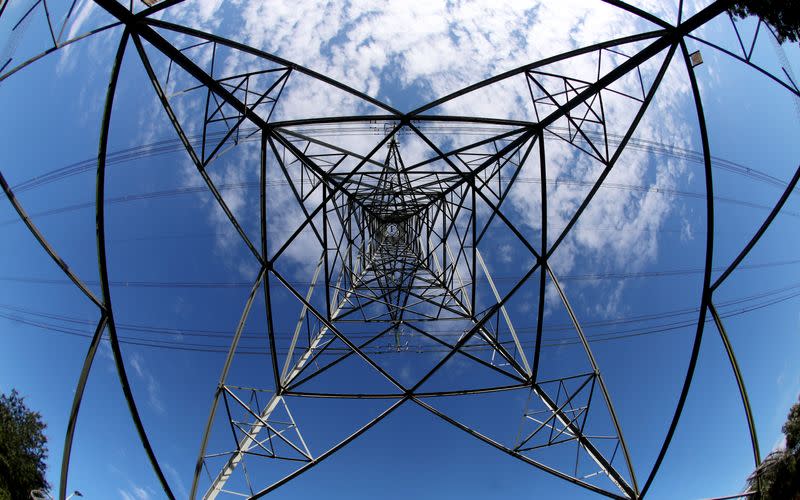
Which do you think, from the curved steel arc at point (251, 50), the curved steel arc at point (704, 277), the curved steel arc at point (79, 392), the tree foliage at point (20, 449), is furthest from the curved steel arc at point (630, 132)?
the tree foliage at point (20, 449)

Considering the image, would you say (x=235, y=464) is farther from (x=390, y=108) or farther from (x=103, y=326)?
(x=390, y=108)

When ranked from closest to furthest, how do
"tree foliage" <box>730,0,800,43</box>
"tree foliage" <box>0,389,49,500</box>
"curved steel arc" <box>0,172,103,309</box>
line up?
"curved steel arc" <box>0,172,103,309</box>
"tree foliage" <box>730,0,800,43</box>
"tree foliage" <box>0,389,49,500</box>

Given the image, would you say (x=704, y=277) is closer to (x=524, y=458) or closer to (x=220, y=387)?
(x=524, y=458)

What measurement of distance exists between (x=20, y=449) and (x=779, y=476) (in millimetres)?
32129

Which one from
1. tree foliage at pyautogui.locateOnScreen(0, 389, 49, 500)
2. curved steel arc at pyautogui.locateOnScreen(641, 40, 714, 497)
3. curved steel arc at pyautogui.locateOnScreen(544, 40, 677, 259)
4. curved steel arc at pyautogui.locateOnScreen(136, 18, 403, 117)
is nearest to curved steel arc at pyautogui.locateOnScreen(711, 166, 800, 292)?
curved steel arc at pyautogui.locateOnScreen(641, 40, 714, 497)

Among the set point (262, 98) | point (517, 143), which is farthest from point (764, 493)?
point (262, 98)

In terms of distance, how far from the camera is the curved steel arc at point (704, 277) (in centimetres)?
537

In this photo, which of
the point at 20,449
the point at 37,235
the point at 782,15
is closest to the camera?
the point at 37,235

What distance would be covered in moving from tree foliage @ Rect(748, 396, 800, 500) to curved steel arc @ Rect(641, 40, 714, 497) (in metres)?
1.12

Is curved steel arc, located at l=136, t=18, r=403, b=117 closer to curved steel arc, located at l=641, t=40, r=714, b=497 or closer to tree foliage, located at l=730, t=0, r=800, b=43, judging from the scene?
curved steel arc, located at l=641, t=40, r=714, b=497

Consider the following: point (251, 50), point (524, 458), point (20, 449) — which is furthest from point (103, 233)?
point (20, 449)

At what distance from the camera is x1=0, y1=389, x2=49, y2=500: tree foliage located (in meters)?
17.0

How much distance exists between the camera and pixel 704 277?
5.77 m

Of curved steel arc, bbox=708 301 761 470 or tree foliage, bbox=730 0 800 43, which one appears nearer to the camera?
curved steel arc, bbox=708 301 761 470
